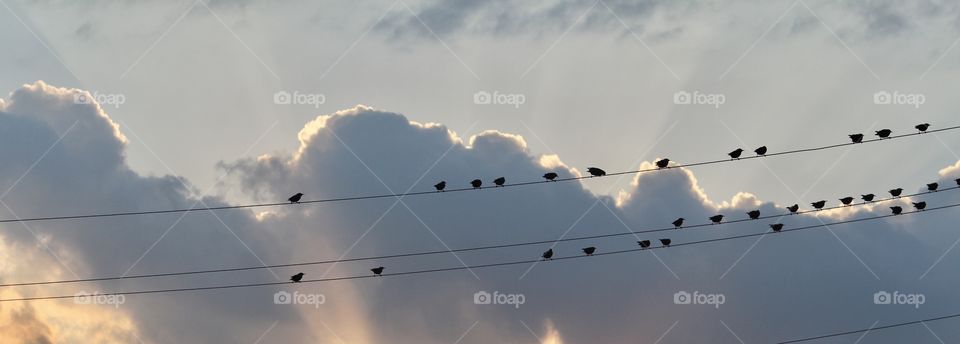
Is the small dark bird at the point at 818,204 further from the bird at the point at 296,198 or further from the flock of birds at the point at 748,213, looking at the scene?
the bird at the point at 296,198

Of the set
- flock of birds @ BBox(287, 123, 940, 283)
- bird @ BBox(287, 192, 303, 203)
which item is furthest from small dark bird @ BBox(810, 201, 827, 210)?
bird @ BBox(287, 192, 303, 203)

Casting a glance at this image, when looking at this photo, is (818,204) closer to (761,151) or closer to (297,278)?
(761,151)

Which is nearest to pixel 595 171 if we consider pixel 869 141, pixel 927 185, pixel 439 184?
pixel 439 184

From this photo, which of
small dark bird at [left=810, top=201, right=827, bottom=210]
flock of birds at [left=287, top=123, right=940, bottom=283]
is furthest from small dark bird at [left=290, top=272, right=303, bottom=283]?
small dark bird at [left=810, top=201, right=827, bottom=210]

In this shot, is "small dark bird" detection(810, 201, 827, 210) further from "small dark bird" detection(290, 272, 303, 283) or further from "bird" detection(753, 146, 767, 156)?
"small dark bird" detection(290, 272, 303, 283)

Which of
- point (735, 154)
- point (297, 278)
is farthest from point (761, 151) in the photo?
point (297, 278)

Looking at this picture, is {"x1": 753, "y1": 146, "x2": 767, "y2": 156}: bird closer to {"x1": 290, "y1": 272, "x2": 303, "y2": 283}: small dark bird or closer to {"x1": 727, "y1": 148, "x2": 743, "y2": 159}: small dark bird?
{"x1": 727, "y1": 148, "x2": 743, "y2": 159}: small dark bird

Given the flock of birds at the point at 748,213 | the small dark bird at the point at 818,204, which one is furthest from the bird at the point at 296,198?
the small dark bird at the point at 818,204

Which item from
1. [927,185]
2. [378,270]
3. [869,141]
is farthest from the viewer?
[378,270]

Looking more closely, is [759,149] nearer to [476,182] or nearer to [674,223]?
[674,223]

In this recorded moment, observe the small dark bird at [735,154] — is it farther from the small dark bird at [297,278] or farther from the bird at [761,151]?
the small dark bird at [297,278]

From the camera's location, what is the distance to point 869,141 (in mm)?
59094

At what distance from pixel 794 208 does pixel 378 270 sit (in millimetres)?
23013

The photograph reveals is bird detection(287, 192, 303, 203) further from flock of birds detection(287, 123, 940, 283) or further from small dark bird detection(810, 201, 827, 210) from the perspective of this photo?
small dark bird detection(810, 201, 827, 210)
